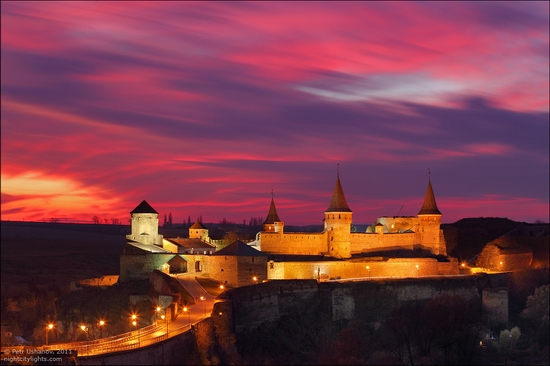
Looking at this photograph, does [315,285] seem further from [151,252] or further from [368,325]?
[151,252]

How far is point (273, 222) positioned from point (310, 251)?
22.3 feet

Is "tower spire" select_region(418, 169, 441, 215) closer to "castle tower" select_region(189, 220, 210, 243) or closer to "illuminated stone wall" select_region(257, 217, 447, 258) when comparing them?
"illuminated stone wall" select_region(257, 217, 447, 258)

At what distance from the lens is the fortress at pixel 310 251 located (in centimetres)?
7469

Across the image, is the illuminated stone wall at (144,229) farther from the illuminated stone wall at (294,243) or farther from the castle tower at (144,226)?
the illuminated stone wall at (294,243)

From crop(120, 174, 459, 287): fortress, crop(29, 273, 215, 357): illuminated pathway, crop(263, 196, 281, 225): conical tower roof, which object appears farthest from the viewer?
crop(263, 196, 281, 225): conical tower roof

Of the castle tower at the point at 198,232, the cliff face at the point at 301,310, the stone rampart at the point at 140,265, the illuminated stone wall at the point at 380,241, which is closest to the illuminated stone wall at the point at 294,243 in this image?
the illuminated stone wall at the point at 380,241

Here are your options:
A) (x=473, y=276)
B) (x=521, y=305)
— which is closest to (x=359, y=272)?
(x=473, y=276)

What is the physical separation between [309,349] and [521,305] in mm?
25589

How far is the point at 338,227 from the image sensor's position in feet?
271

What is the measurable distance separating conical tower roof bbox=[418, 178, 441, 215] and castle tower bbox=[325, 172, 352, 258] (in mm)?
8752

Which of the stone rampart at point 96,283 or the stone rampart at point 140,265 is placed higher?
the stone rampart at point 140,265

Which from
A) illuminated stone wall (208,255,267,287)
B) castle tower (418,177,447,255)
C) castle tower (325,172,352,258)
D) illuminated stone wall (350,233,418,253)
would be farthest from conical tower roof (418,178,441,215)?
illuminated stone wall (208,255,267,287)

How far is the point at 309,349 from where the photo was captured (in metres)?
65.8

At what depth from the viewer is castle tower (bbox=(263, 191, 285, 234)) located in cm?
8777
